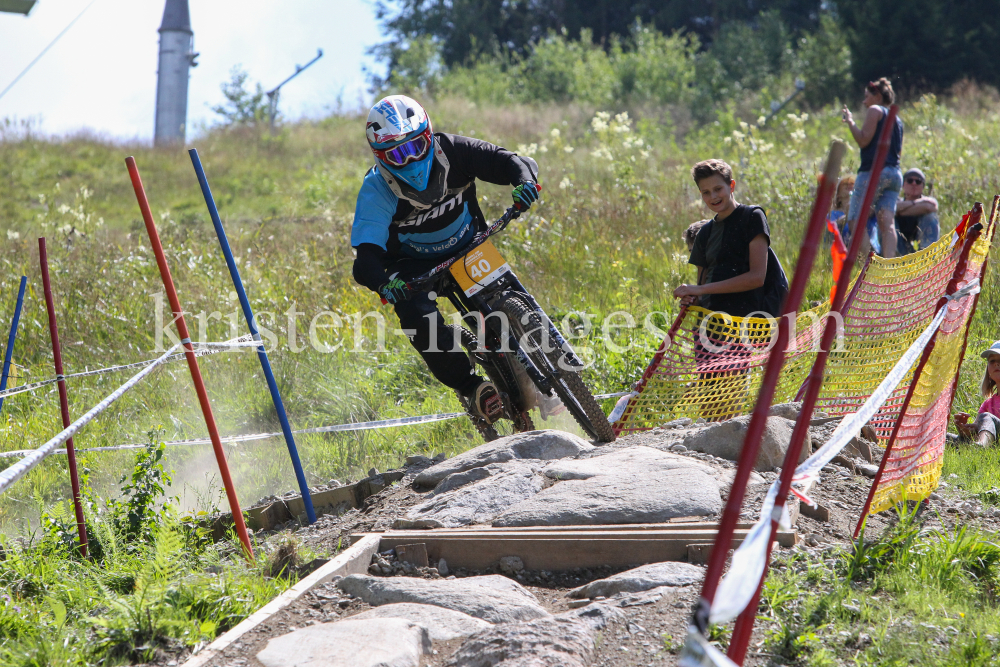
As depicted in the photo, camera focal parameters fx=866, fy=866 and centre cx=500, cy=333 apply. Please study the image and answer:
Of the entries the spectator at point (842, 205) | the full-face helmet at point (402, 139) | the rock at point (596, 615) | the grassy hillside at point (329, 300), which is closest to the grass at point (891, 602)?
the rock at point (596, 615)

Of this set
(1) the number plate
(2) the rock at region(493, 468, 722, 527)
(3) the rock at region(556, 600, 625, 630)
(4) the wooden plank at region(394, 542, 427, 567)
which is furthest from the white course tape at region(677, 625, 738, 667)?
(1) the number plate

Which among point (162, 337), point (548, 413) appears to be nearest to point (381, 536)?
point (548, 413)

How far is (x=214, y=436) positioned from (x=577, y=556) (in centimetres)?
165

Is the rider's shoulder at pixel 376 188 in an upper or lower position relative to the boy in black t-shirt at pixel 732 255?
upper

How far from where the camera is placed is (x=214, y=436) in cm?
379

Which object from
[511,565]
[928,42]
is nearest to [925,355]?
[511,565]

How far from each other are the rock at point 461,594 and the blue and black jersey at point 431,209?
6.46 feet

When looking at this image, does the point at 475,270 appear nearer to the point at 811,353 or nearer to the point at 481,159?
the point at 481,159

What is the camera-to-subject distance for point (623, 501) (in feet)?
12.5

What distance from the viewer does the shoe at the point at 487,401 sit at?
5.09m

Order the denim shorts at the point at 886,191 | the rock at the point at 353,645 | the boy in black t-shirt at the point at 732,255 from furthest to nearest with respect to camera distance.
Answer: the denim shorts at the point at 886,191 → the boy in black t-shirt at the point at 732,255 → the rock at the point at 353,645

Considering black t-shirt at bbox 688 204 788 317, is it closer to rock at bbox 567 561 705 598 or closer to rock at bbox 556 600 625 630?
rock at bbox 567 561 705 598

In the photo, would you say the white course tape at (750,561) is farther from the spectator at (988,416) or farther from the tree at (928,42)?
the tree at (928,42)

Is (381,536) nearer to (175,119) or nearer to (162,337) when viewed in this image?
(162,337)
